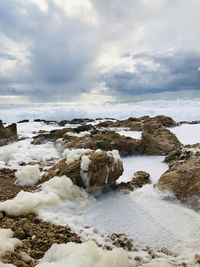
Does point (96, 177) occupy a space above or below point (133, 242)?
above

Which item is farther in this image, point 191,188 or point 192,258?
point 191,188

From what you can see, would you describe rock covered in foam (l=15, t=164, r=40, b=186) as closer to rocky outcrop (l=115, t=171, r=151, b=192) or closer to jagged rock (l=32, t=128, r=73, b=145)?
rocky outcrop (l=115, t=171, r=151, b=192)

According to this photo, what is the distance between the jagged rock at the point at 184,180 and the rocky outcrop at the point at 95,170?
36.3 inches

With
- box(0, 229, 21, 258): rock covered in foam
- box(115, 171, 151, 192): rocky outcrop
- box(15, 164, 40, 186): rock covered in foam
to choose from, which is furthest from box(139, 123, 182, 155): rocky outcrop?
box(0, 229, 21, 258): rock covered in foam

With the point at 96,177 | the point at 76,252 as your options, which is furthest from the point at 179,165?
the point at 76,252

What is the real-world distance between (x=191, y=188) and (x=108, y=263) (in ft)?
10.3

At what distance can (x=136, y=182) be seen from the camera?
8703 mm

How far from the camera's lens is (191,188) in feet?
24.8

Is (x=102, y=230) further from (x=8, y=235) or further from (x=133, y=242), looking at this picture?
(x=8, y=235)

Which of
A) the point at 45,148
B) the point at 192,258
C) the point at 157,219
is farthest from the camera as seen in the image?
the point at 45,148

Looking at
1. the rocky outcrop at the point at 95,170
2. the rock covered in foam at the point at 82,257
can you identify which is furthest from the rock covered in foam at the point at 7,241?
the rocky outcrop at the point at 95,170

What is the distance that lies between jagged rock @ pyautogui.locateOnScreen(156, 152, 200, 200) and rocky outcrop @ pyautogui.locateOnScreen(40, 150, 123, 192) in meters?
0.92

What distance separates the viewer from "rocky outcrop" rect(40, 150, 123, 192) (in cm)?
784

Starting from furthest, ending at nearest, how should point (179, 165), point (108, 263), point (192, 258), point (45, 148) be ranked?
point (45, 148)
point (179, 165)
point (192, 258)
point (108, 263)
